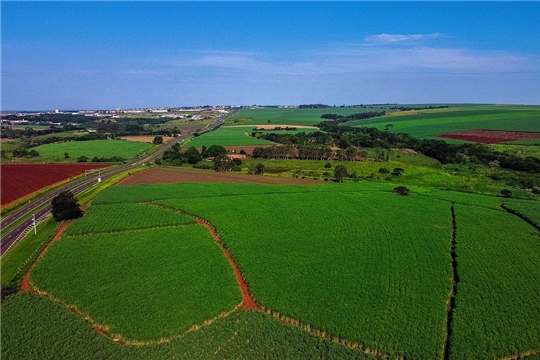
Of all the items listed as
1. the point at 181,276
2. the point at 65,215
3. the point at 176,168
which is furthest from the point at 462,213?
the point at 176,168

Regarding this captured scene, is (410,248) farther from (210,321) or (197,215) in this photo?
(197,215)

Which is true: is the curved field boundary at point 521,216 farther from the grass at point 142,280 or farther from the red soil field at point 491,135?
the red soil field at point 491,135

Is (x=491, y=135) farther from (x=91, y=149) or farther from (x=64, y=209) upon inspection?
(x=64, y=209)

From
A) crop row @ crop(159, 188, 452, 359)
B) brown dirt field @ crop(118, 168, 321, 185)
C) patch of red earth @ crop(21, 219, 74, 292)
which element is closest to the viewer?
crop row @ crop(159, 188, 452, 359)

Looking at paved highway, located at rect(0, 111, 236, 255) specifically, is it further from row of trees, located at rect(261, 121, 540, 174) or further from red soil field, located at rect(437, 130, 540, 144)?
red soil field, located at rect(437, 130, 540, 144)

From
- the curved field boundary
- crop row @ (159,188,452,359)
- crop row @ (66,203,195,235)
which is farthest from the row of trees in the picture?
crop row @ (66,203,195,235)

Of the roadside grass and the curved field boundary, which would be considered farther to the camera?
the curved field boundary
